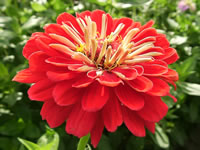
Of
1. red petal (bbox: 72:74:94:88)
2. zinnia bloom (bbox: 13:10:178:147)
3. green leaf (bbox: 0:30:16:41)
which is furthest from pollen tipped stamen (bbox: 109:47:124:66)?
green leaf (bbox: 0:30:16:41)

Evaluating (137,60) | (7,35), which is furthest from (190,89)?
(7,35)

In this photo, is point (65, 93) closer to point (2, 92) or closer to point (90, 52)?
point (90, 52)

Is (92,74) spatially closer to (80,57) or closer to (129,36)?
(80,57)

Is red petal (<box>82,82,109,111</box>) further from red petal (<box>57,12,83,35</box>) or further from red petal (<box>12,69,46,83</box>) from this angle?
red petal (<box>57,12,83,35</box>)

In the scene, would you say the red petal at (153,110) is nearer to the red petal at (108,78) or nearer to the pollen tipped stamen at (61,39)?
the red petal at (108,78)

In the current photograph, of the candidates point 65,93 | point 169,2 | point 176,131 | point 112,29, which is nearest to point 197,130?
point 176,131

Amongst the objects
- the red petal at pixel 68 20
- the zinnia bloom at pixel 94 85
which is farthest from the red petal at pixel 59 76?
the red petal at pixel 68 20

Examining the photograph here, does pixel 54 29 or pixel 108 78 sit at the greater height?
pixel 54 29
